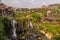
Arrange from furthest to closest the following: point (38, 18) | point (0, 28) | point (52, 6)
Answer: point (52, 6), point (38, 18), point (0, 28)

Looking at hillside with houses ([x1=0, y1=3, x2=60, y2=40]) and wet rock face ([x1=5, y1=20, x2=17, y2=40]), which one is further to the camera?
hillside with houses ([x1=0, y1=3, x2=60, y2=40])

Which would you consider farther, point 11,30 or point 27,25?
point 27,25

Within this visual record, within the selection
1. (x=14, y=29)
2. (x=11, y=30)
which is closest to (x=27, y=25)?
(x=14, y=29)

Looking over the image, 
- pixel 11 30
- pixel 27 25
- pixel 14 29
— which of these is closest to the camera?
pixel 11 30

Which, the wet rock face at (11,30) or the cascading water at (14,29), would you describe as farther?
the cascading water at (14,29)

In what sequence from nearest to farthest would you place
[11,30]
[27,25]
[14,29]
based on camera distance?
[11,30] < [14,29] < [27,25]

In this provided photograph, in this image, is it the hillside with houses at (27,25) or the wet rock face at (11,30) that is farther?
the hillside with houses at (27,25)

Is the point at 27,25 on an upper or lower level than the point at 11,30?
upper

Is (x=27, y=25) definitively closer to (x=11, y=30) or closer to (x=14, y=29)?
(x=14, y=29)

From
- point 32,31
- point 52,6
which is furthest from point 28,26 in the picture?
point 52,6

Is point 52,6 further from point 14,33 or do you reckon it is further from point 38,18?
point 14,33

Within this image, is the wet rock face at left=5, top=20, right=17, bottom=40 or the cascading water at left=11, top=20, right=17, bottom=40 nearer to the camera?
the wet rock face at left=5, top=20, right=17, bottom=40
